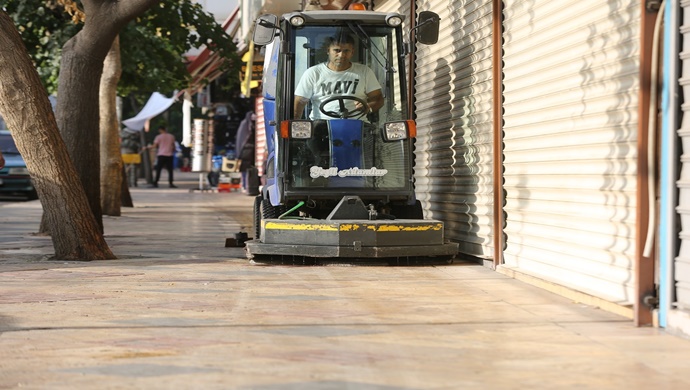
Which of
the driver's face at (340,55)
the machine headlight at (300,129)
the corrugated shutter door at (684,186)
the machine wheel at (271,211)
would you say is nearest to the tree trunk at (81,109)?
the machine wheel at (271,211)

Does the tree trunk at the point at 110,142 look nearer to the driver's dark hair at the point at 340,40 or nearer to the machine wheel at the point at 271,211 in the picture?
the machine wheel at the point at 271,211

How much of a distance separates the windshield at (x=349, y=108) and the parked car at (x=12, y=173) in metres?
18.5

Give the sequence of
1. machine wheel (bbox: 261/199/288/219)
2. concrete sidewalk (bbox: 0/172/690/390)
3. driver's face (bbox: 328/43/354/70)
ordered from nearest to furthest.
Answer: concrete sidewalk (bbox: 0/172/690/390), driver's face (bbox: 328/43/354/70), machine wheel (bbox: 261/199/288/219)

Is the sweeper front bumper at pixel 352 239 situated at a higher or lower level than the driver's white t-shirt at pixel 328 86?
lower

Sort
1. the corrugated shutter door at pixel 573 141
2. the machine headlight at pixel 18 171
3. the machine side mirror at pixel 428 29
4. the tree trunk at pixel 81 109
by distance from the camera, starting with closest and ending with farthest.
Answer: the corrugated shutter door at pixel 573 141 → the machine side mirror at pixel 428 29 → the tree trunk at pixel 81 109 → the machine headlight at pixel 18 171

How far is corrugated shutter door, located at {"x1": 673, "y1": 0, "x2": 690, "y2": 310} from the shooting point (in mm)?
7254

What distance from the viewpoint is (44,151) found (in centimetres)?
1229

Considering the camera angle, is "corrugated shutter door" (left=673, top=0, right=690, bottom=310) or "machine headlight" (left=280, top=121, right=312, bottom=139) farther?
"machine headlight" (left=280, top=121, right=312, bottom=139)

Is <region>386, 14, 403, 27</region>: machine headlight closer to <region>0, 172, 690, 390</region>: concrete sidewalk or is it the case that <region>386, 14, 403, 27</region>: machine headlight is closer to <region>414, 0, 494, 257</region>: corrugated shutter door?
<region>414, 0, 494, 257</region>: corrugated shutter door

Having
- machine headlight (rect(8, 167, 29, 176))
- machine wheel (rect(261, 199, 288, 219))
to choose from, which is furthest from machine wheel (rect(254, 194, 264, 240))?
machine headlight (rect(8, 167, 29, 176))

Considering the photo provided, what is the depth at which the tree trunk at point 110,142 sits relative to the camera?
2220 centimetres

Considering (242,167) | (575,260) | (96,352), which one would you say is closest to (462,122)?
(575,260)

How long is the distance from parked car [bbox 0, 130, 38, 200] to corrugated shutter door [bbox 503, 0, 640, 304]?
20.6 m

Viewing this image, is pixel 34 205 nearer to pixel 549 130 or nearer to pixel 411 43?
pixel 411 43
